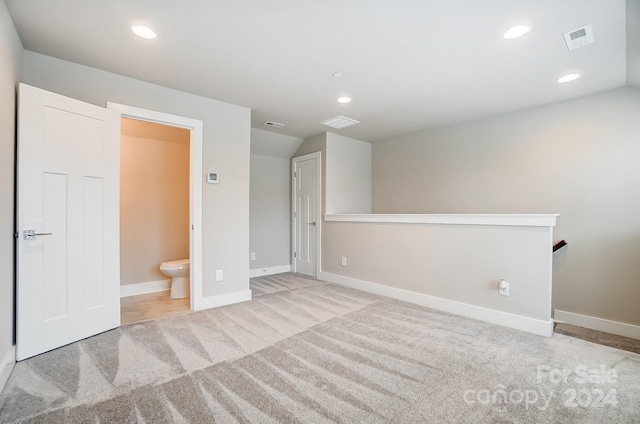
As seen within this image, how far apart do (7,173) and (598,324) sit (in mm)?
5403

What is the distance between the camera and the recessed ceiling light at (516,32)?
6.41 feet

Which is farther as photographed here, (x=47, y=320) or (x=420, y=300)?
(x=420, y=300)

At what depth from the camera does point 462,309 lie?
3.08 m

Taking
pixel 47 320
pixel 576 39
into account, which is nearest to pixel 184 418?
pixel 47 320

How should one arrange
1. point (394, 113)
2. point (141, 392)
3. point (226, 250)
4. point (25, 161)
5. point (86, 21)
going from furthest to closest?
1. point (394, 113)
2. point (226, 250)
3. point (25, 161)
4. point (86, 21)
5. point (141, 392)

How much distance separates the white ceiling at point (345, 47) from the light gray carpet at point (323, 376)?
242 cm

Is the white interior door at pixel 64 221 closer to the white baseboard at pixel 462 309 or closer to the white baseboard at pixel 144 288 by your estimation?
the white baseboard at pixel 144 288

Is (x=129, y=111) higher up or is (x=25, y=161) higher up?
(x=129, y=111)

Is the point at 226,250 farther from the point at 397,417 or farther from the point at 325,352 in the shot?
the point at 397,417

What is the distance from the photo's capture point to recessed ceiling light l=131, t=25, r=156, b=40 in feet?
6.60

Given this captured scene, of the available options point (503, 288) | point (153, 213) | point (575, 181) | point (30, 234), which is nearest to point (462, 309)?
point (503, 288)

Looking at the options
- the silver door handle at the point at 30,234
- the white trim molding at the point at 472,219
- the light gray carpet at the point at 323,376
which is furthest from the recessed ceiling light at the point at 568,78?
the silver door handle at the point at 30,234

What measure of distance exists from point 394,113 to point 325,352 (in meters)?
3.02

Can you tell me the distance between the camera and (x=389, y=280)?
3.79m
